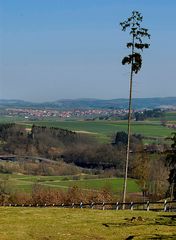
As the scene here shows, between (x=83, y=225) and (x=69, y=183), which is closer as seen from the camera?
(x=83, y=225)

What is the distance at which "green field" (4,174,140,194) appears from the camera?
101550 millimetres

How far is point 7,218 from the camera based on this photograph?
30094mm

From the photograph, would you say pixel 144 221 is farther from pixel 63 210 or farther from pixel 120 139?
pixel 120 139

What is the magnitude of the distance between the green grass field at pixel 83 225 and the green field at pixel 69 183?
195 ft

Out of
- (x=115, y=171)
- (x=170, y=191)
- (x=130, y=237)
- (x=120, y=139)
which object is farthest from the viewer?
(x=120, y=139)

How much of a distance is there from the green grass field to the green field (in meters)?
59.3

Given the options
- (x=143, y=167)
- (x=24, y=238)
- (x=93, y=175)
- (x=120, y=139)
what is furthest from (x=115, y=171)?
(x=24, y=238)

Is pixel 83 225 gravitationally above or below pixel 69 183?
above

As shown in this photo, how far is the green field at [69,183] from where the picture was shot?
333 ft

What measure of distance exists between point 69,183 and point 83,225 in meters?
95.1

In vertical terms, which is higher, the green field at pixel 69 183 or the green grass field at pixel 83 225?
the green grass field at pixel 83 225

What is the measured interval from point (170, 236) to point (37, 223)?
8059 millimetres

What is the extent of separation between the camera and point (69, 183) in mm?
121938

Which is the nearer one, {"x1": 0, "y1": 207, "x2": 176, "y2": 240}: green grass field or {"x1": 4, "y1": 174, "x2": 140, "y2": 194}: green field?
{"x1": 0, "y1": 207, "x2": 176, "y2": 240}: green grass field
